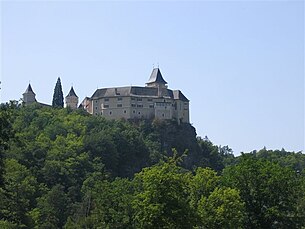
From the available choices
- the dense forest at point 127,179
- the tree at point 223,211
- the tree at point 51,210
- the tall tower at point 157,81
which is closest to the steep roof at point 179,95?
Result: the tall tower at point 157,81

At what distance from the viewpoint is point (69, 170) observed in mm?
97562

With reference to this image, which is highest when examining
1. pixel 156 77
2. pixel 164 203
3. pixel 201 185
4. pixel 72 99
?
pixel 156 77

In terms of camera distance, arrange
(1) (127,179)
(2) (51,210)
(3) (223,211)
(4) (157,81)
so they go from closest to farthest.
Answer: (3) (223,211) → (1) (127,179) → (2) (51,210) → (4) (157,81)

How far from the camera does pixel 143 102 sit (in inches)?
5241

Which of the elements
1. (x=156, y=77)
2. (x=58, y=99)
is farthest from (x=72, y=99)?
(x=156, y=77)

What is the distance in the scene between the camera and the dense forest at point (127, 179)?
31.1 metres

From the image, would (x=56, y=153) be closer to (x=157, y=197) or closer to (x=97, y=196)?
(x=97, y=196)

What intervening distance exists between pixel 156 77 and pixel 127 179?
8316 centimetres

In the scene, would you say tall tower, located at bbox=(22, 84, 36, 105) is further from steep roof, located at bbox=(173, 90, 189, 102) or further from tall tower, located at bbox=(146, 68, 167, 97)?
steep roof, located at bbox=(173, 90, 189, 102)

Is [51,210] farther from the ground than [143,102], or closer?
closer

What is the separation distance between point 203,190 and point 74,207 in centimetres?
4094

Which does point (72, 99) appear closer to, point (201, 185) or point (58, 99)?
point (58, 99)

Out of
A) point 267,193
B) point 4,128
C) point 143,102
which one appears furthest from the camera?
point 143,102

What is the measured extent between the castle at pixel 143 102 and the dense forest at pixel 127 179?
2.97 metres
